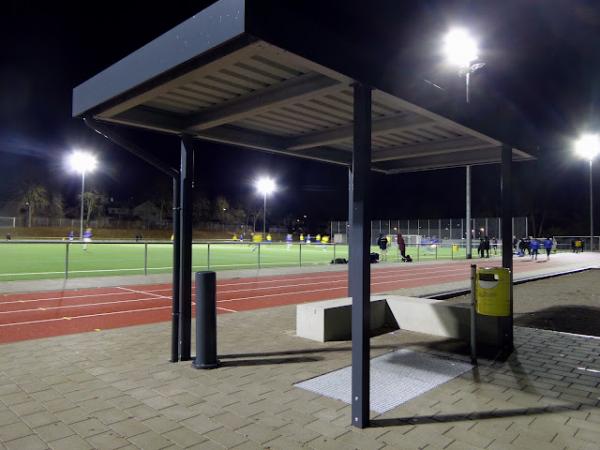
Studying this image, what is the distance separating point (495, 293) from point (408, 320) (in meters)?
2.62

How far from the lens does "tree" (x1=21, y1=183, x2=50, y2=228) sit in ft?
273

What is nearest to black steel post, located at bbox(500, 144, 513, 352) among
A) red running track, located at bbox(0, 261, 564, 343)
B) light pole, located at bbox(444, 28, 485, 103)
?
red running track, located at bbox(0, 261, 564, 343)

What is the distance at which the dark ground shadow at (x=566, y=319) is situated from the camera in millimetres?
8555

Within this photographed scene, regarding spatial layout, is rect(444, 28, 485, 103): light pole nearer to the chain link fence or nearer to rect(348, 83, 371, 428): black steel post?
rect(348, 83, 371, 428): black steel post

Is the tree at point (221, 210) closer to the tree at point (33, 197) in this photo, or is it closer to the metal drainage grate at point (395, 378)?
the tree at point (33, 197)

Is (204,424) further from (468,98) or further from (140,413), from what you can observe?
(468,98)

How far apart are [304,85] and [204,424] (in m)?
3.21

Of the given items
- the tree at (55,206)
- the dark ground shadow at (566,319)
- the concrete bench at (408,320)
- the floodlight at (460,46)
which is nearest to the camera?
the concrete bench at (408,320)

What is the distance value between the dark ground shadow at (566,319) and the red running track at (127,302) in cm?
535

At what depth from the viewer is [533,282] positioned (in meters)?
17.2

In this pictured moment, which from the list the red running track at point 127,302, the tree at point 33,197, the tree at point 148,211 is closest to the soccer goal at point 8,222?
the tree at point 33,197

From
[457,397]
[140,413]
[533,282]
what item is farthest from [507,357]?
[533,282]

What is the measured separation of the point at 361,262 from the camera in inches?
159

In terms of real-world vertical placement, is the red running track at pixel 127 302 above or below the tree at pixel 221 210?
below
